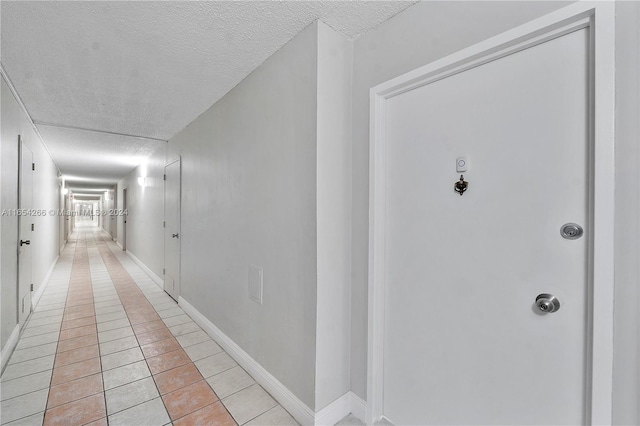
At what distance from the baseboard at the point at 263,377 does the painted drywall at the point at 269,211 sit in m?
0.05

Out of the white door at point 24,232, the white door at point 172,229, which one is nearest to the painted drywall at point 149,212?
the white door at point 172,229

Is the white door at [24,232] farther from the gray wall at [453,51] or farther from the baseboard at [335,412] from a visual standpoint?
the gray wall at [453,51]

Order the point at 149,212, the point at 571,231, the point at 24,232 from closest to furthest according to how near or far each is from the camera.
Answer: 1. the point at 571,231
2. the point at 24,232
3. the point at 149,212

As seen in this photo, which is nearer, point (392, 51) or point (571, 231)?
point (571, 231)

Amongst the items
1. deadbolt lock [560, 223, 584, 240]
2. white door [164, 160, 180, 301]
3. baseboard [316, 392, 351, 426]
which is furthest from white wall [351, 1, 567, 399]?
white door [164, 160, 180, 301]

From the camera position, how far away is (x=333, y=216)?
1.75m

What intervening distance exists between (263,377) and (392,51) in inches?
92.2

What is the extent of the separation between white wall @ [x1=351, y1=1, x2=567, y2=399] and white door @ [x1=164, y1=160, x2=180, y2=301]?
9.71 ft

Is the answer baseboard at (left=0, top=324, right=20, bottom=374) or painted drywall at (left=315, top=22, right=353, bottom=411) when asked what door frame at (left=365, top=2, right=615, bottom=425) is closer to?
painted drywall at (left=315, top=22, right=353, bottom=411)

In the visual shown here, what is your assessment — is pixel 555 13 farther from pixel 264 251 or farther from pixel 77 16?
pixel 77 16

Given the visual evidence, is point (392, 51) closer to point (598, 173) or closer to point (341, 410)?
point (598, 173)

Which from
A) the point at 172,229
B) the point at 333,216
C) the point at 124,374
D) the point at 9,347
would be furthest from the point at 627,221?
the point at 172,229

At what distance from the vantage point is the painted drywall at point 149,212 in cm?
478

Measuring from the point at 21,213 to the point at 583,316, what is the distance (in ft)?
14.5
